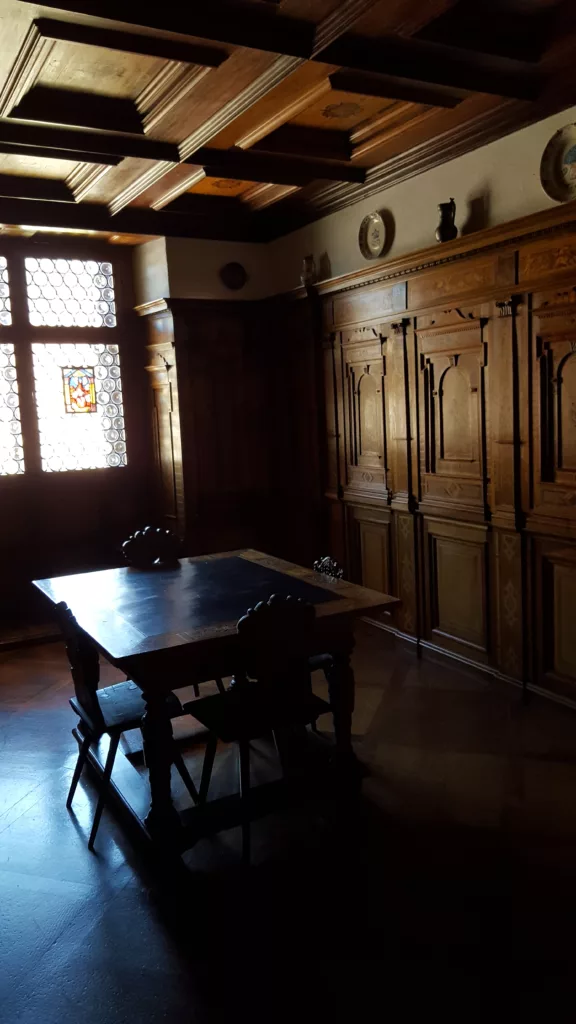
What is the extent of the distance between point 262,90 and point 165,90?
1.56 ft

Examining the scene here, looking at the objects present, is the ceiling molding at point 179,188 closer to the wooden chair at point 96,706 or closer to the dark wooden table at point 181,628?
the dark wooden table at point 181,628

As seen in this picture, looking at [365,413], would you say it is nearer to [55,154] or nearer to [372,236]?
[372,236]

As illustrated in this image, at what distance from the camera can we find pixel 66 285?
19.3ft

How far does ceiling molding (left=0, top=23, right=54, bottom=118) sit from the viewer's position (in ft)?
9.71

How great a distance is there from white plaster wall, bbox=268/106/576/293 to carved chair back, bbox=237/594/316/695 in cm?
249

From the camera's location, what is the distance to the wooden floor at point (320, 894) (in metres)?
2.20

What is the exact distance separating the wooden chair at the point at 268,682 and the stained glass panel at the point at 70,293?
3990 mm

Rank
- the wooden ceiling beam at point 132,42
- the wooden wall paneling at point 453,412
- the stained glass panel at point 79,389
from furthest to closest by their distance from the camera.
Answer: the stained glass panel at point 79,389, the wooden wall paneling at point 453,412, the wooden ceiling beam at point 132,42

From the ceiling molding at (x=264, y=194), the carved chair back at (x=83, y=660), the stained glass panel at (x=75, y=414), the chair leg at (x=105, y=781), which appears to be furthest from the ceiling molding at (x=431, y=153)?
the chair leg at (x=105, y=781)

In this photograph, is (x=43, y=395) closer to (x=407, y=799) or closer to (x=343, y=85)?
(x=343, y=85)

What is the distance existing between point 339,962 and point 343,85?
11.4 ft

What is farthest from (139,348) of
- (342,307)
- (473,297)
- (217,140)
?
(473,297)

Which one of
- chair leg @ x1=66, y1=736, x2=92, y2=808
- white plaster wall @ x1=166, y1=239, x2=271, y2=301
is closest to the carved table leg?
chair leg @ x1=66, y1=736, x2=92, y2=808

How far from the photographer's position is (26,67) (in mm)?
3188
